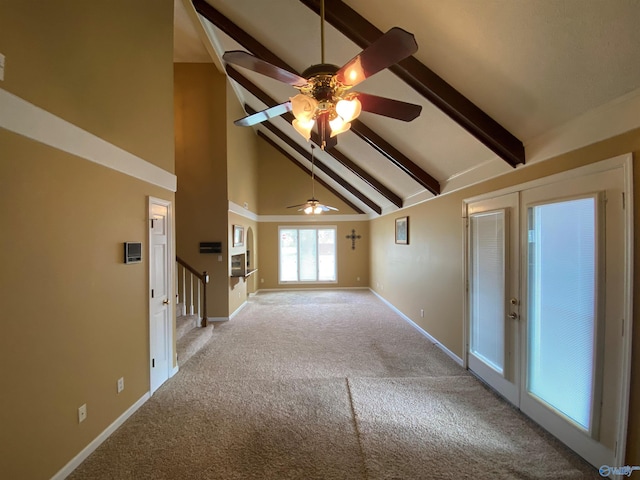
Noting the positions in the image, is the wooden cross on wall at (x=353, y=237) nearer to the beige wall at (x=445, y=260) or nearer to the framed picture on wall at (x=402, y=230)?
the beige wall at (x=445, y=260)

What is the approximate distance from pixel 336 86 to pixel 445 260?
316 centimetres

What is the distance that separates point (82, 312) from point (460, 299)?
402cm

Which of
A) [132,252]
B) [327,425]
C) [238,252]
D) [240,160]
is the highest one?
[240,160]

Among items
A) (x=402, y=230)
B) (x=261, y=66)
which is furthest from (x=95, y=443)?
(x=402, y=230)

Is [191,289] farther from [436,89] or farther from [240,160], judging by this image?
[436,89]

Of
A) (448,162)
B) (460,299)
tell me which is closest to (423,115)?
(448,162)

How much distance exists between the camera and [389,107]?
6.61 ft

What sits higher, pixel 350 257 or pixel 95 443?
pixel 350 257

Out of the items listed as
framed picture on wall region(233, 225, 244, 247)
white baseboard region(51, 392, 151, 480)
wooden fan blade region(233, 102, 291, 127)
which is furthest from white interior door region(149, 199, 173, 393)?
framed picture on wall region(233, 225, 244, 247)

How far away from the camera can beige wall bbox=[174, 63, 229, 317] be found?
5.68 m

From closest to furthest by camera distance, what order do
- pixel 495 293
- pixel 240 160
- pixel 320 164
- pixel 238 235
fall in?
pixel 495 293, pixel 238 235, pixel 240 160, pixel 320 164

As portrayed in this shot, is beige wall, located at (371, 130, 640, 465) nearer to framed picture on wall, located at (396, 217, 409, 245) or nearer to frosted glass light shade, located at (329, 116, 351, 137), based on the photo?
framed picture on wall, located at (396, 217, 409, 245)

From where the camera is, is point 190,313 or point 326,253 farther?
point 326,253

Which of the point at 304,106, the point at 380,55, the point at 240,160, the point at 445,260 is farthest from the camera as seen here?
the point at 240,160
